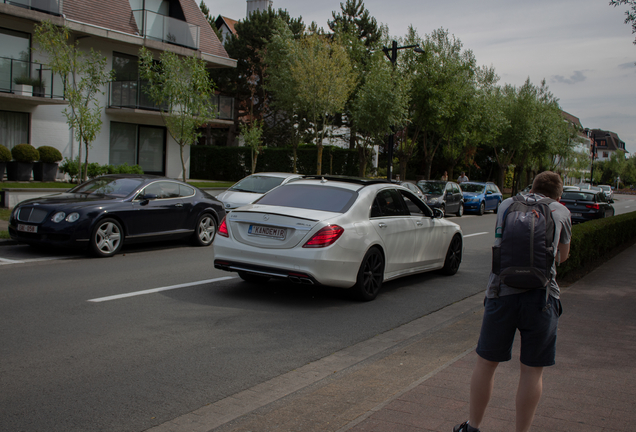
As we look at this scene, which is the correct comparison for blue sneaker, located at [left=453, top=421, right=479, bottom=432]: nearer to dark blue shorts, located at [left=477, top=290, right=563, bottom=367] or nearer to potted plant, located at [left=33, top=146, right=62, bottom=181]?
dark blue shorts, located at [left=477, top=290, right=563, bottom=367]

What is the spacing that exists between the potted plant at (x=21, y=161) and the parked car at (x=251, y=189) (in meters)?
9.08

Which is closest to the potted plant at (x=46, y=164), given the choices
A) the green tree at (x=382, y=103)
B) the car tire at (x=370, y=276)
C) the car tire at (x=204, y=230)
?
the car tire at (x=204, y=230)

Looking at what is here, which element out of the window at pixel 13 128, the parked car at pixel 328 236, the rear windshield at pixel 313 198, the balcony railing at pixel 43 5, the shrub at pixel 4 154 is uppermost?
the balcony railing at pixel 43 5

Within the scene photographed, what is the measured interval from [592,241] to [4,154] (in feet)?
60.2

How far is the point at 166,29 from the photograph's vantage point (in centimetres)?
2661

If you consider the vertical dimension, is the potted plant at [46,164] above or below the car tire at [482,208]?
above

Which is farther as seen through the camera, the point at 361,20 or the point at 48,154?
the point at 361,20

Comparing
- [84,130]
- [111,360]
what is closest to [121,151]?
[84,130]

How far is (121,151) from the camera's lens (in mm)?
26375

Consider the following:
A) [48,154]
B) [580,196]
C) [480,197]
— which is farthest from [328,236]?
[480,197]

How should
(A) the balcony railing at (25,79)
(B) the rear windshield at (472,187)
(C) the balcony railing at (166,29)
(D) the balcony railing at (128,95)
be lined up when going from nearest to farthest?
(A) the balcony railing at (25,79) → (D) the balcony railing at (128,95) → (C) the balcony railing at (166,29) → (B) the rear windshield at (472,187)

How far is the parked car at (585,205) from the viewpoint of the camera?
2305 cm

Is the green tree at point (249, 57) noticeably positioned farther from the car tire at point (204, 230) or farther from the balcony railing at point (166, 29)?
the car tire at point (204, 230)

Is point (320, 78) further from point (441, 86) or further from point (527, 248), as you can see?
point (527, 248)
